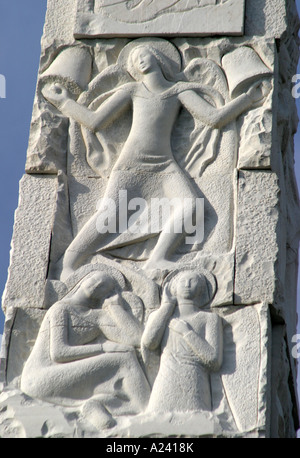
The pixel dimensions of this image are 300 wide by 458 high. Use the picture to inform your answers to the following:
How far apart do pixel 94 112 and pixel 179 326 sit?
71.9 inches

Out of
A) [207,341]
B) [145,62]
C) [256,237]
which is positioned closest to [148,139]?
[145,62]

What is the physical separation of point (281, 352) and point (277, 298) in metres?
0.40

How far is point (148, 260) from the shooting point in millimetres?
9422

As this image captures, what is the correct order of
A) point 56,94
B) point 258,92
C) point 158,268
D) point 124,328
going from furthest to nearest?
point 56,94 < point 258,92 < point 158,268 < point 124,328

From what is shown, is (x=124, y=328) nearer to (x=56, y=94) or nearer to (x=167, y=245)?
(x=167, y=245)

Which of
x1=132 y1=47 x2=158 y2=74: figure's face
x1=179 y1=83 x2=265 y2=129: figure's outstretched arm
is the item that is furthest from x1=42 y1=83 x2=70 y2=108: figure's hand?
x1=179 y1=83 x2=265 y2=129: figure's outstretched arm

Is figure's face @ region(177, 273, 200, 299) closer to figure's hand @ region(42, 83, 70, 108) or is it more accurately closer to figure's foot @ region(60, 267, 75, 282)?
figure's foot @ region(60, 267, 75, 282)

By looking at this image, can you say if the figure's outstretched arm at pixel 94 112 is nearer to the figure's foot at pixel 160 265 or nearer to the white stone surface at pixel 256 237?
the white stone surface at pixel 256 237

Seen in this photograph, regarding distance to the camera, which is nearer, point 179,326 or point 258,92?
point 179,326

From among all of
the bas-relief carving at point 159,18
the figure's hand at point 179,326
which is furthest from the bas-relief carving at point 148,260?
the bas-relief carving at point 159,18

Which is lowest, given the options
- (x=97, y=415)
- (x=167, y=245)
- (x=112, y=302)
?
(x=97, y=415)

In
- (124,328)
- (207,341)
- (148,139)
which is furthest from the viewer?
(148,139)

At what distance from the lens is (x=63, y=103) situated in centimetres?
998
